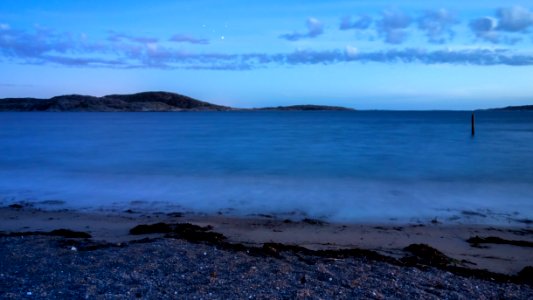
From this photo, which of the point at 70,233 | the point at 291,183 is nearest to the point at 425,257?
the point at 70,233

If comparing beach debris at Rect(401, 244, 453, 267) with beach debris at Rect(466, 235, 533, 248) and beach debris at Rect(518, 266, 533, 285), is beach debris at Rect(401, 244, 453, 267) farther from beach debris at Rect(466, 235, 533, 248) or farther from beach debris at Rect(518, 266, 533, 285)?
beach debris at Rect(466, 235, 533, 248)

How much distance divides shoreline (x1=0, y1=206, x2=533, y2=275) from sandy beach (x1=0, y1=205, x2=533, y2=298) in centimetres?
Answer: 2

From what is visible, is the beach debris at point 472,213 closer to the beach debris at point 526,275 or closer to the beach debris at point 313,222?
the beach debris at point 313,222

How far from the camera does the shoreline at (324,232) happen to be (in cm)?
837

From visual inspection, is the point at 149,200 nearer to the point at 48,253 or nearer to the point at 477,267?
the point at 48,253

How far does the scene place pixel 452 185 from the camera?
1722 cm

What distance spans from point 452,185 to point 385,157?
33.9ft

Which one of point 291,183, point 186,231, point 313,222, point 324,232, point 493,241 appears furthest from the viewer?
point 291,183

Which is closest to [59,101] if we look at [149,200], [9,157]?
[9,157]

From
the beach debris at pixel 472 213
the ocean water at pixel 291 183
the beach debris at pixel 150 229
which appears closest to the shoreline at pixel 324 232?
the beach debris at pixel 150 229

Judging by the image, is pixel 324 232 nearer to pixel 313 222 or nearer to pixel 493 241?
pixel 313 222

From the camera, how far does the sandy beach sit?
679 cm

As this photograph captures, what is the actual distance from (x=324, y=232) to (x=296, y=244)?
4.17 feet

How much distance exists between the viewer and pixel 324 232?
32.4ft
